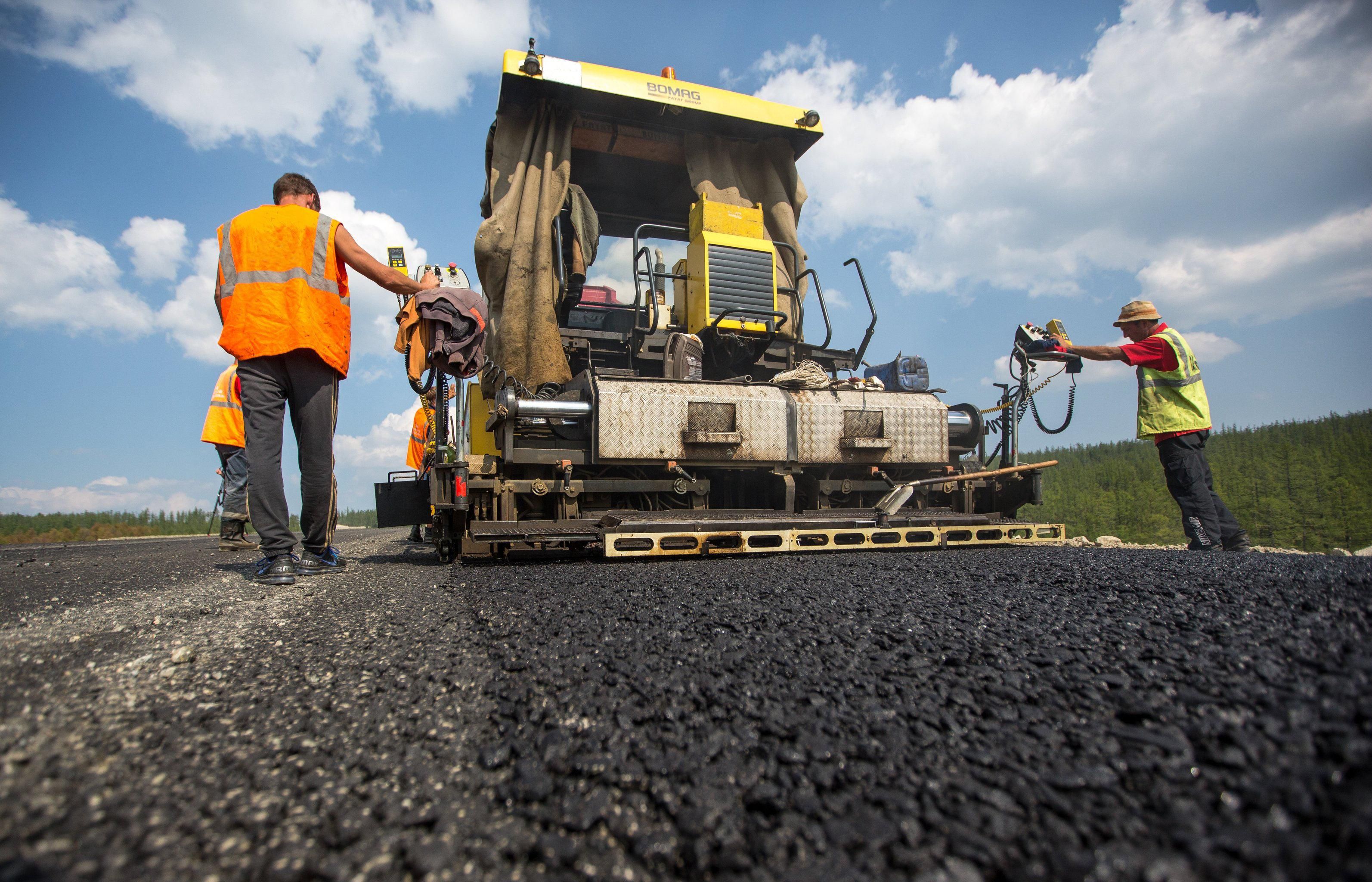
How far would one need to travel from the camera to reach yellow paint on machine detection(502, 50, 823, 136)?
4516 millimetres

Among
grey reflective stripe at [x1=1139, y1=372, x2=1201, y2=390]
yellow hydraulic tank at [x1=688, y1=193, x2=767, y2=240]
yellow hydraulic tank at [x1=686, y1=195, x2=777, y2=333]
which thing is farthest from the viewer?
yellow hydraulic tank at [x1=688, y1=193, x2=767, y2=240]

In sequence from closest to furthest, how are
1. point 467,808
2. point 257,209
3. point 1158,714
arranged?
1. point 467,808
2. point 1158,714
3. point 257,209

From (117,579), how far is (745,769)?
348 cm

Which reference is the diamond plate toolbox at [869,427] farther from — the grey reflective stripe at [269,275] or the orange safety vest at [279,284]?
the grey reflective stripe at [269,275]

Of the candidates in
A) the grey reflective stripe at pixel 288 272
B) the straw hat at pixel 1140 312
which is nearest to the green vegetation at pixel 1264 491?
the straw hat at pixel 1140 312

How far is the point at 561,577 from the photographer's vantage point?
2.42m

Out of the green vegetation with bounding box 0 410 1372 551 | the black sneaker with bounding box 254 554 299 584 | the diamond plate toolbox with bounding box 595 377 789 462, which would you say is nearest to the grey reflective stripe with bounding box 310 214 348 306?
the black sneaker with bounding box 254 554 299 584

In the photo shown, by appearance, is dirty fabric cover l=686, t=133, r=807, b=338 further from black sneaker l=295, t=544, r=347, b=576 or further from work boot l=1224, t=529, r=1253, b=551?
black sneaker l=295, t=544, r=347, b=576

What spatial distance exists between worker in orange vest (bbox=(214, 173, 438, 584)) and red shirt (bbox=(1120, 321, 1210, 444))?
424 cm

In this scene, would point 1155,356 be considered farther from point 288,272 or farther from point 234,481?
point 234,481

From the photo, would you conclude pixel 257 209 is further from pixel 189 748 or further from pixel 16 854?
pixel 16 854

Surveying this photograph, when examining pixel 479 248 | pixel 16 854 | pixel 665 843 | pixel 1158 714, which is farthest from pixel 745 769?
pixel 479 248

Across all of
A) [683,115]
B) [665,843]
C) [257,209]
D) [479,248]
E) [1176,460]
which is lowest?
[665,843]

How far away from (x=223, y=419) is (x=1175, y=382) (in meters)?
6.96
